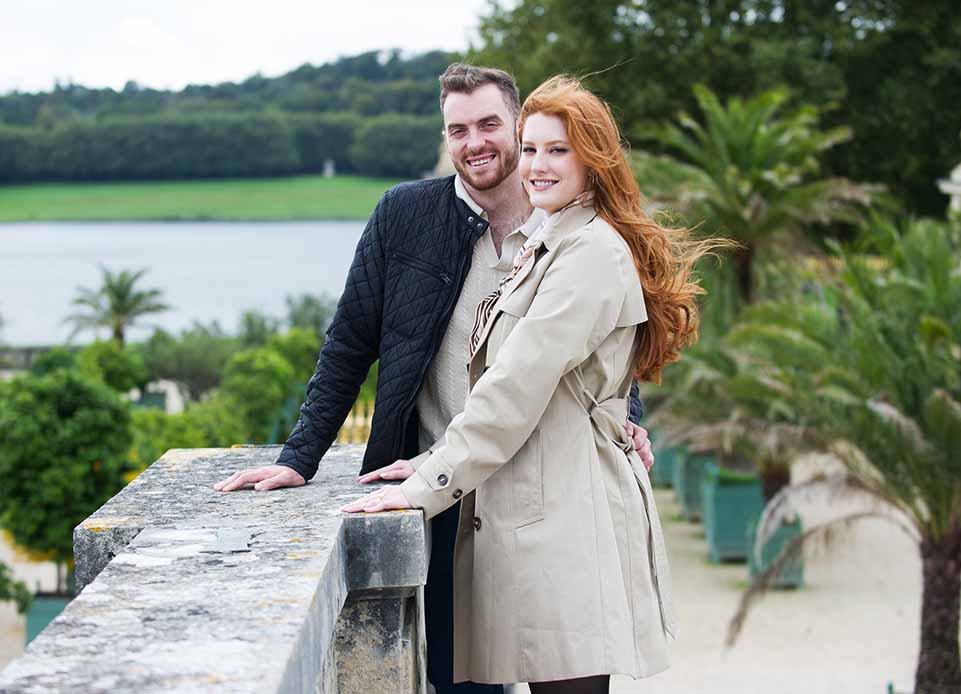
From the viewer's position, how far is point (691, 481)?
22.5 m

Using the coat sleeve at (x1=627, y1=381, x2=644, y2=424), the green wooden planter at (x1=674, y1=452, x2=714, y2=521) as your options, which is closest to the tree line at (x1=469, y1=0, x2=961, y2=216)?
the green wooden planter at (x1=674, y1=452, x2=714, y2=521)

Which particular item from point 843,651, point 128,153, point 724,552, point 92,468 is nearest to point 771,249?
point 724,552

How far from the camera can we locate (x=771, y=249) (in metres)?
20.3

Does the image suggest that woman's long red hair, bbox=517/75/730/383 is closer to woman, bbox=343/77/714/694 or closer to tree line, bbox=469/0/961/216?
woman, bbox=343/77/714/694

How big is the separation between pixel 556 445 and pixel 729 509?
17.4m

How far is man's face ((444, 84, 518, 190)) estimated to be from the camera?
10.9 ft

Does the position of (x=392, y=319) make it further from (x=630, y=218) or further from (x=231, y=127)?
(x=231, y=127)

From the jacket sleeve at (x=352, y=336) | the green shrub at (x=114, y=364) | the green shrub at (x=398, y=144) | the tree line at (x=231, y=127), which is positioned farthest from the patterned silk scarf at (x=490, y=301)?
the tree line at (x=231, y=127)

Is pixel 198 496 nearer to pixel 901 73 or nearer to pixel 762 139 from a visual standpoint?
pixel 762 139

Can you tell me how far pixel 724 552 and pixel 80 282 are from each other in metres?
62.7

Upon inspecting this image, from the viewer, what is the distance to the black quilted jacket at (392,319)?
128 inches

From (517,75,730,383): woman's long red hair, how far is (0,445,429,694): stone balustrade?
65 cm

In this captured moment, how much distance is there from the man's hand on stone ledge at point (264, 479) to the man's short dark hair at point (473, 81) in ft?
3.05

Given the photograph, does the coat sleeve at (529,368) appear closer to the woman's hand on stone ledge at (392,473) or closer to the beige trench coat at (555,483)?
the beige trench coat at (555,483)
